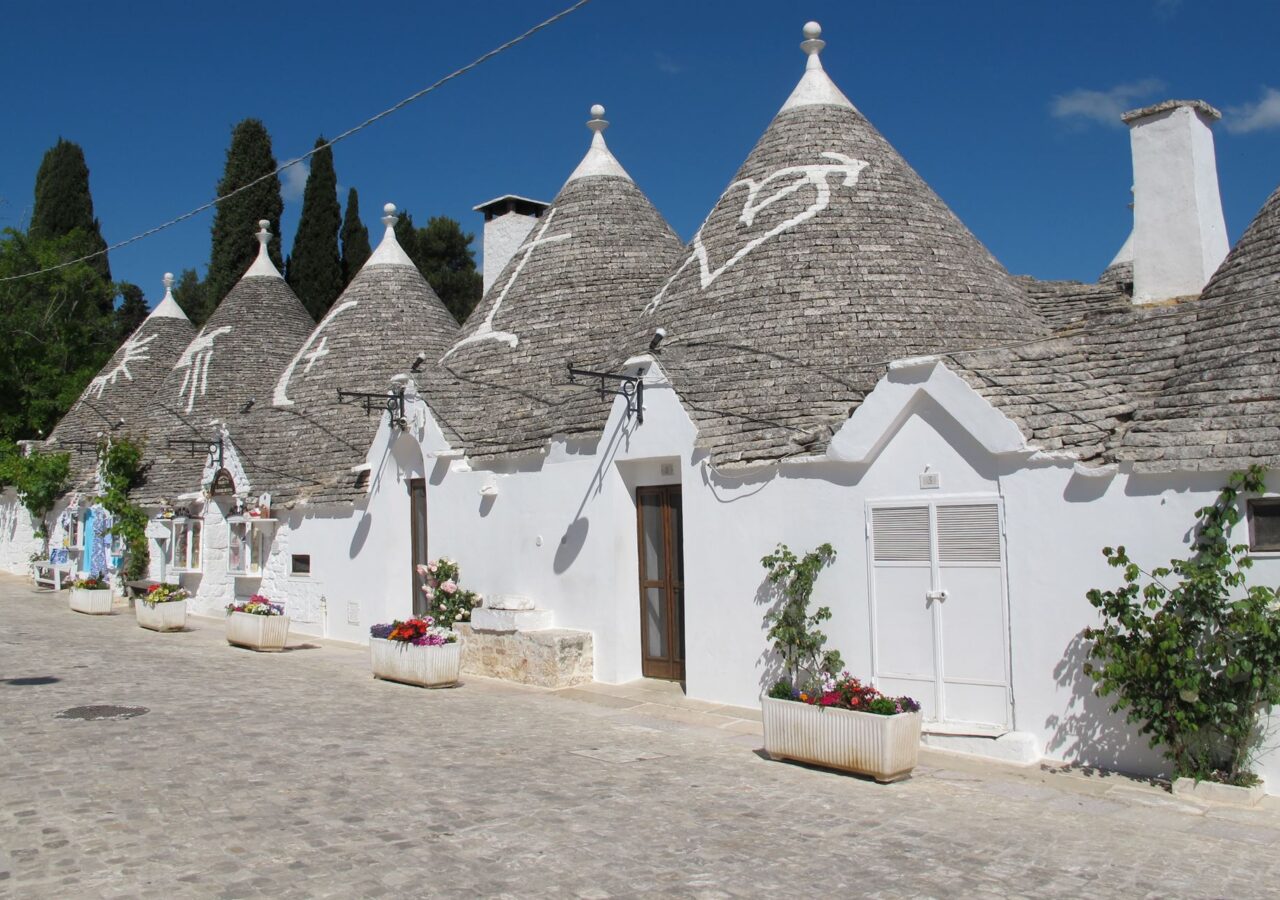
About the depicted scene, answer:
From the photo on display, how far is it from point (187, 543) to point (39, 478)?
7627mm

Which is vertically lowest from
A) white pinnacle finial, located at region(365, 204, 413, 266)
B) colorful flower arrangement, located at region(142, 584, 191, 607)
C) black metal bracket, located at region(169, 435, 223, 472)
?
colorful flower arrangement, located at region(142, 584, 191, 607)

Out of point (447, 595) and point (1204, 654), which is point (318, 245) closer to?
point (447, 595)

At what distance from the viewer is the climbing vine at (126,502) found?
21938 mm

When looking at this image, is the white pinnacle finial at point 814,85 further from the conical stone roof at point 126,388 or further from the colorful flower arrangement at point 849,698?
the conical stone roof at point 126,388

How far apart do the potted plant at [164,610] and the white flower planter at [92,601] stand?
2.62 meters

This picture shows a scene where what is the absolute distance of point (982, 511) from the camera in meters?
8.43

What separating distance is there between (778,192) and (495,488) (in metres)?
5.10

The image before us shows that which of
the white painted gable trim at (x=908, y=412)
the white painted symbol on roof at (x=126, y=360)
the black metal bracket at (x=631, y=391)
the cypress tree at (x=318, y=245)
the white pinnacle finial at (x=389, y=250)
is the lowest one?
the white painted gable trim at (x=908, y=412)

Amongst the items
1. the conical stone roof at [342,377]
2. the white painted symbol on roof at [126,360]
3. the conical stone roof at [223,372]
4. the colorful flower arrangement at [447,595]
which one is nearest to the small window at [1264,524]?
the colorful flower arrangement at [447,595]

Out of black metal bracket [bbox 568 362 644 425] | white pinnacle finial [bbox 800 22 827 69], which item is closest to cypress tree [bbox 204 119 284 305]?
white pinnacle finial [bbox 800 22 827 69]

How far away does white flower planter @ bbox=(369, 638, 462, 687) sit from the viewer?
1166cm

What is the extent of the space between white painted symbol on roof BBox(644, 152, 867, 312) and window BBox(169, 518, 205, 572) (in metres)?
11.0

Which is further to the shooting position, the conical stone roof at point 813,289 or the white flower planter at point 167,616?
the white flower planter at point 167,616

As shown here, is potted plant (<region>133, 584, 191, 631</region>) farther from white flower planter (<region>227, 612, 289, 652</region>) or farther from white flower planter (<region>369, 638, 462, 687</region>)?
white flower planter (<region>369, 638, 462, 687</region>)
